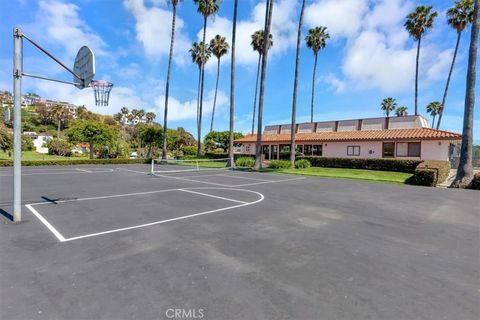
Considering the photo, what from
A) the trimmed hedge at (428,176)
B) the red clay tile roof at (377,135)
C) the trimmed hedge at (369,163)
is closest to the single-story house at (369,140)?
the red clay tile roof at (377,135)

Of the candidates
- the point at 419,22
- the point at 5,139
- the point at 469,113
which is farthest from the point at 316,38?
the point at 5,139

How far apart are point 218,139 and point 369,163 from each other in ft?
91.9

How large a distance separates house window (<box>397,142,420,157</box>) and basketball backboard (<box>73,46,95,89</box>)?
2785 centimetres

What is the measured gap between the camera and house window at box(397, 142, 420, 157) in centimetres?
2598

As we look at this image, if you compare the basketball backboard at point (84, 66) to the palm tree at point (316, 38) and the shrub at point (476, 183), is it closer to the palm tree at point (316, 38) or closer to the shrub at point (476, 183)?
the shrub at point (476, 183)

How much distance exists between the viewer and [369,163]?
26344mm

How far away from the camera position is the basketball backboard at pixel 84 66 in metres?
8.70

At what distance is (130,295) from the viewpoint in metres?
3.96

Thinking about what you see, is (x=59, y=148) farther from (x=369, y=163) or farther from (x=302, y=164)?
(x=369, y=163)

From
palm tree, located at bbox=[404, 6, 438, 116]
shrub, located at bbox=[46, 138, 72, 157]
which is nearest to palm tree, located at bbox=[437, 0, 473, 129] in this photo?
palm tree, located at bbox=[404, 6, 438, 116]

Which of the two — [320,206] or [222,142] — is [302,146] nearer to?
[222,142]

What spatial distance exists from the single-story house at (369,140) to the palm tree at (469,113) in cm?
654

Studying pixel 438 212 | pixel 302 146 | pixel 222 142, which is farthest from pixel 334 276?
pixel 222 142

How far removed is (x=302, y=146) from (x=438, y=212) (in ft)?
82.8
